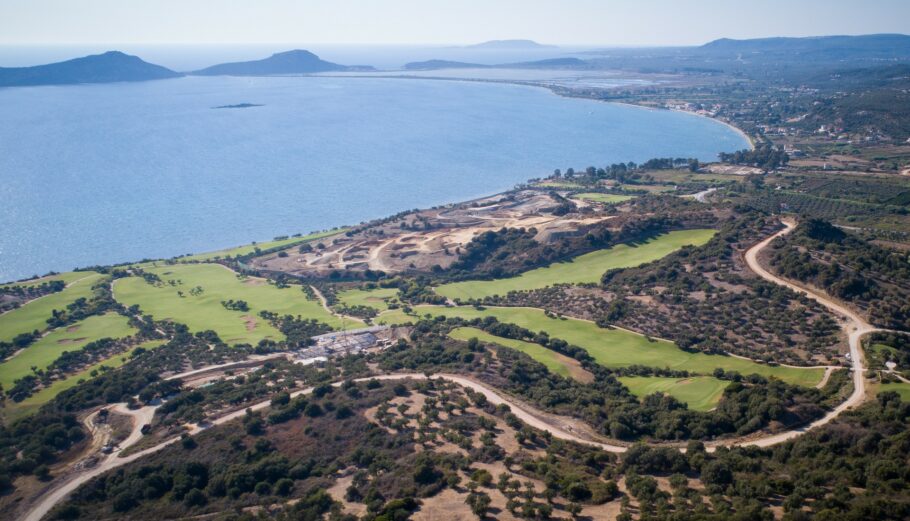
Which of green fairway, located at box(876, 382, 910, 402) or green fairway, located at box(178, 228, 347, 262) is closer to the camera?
green fairway, located at box(876, 382, 910, 402)

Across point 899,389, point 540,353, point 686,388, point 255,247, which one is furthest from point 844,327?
point 255,247

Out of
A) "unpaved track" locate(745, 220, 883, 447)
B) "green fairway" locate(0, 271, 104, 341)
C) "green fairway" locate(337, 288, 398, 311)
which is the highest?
"unpaved track" locate(745, 220, 883, 447)

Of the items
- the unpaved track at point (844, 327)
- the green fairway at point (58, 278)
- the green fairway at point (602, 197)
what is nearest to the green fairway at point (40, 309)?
the green fairway at point (58, 278)

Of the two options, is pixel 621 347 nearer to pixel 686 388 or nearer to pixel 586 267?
pixel 686 388

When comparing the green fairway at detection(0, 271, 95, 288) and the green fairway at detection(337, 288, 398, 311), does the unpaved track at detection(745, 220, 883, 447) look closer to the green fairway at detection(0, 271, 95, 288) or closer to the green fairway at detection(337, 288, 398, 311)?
the green fairway at detection(337, 288, 398, 311)

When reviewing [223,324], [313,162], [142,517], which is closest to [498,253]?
[223,324]

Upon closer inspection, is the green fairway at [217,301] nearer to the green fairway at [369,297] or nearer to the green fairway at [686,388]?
the green fairway at [369,297]

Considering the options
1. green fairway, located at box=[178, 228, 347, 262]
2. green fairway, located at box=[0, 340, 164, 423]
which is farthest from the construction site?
green fairway, located at box=[0, 340, 164, 423]
